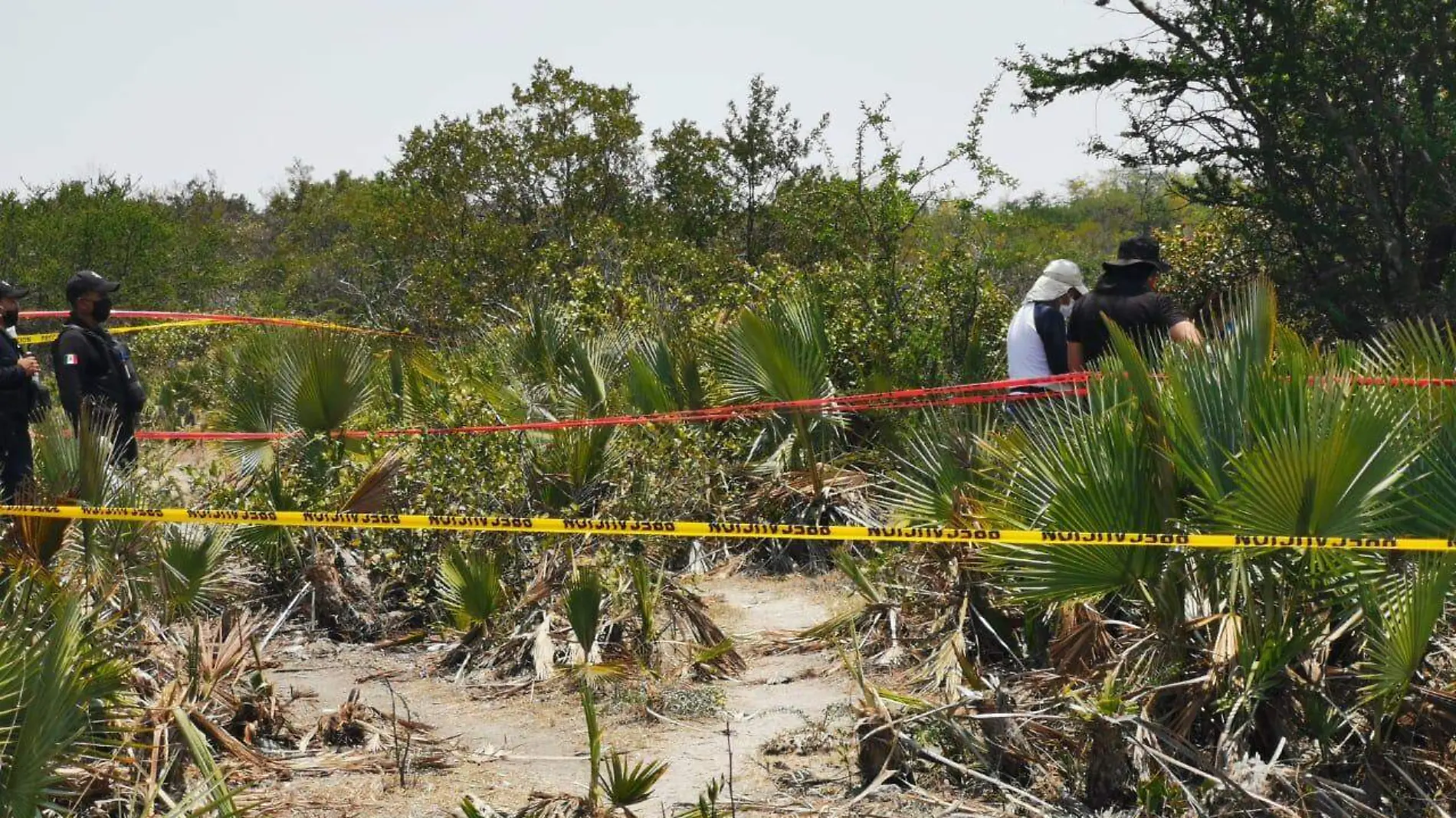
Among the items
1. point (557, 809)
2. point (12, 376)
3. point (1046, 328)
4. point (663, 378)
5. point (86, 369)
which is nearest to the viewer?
point (557, 809)

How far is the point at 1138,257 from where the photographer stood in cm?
720

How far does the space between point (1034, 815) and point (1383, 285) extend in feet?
26.2

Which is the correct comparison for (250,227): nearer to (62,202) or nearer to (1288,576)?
(62,202)

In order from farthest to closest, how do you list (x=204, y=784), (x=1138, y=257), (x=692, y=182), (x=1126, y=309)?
(x=692, y=182) < (x=1138, y=257) < (x=1126, y=309) < (x=204, y=784)

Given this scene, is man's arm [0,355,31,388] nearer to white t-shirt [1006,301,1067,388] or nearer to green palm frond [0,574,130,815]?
green palm frond [0,574,130,815]

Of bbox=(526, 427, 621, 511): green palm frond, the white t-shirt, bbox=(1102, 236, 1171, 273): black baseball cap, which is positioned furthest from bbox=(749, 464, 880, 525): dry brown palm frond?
bbox=(1102, 236, 1171, 273): black baseball cap

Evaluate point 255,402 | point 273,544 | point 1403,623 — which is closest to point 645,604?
point 273,544

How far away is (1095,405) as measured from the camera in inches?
205

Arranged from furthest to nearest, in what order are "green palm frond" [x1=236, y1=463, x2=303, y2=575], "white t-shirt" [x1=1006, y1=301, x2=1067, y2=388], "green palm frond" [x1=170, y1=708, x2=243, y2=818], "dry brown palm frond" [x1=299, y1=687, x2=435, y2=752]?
"green palm frond" [x1=236, y1=463, x2=303, y2=575] < "white t-shirt" [x1=1006, y1=301, x2=1067, y2=388] < "dry brown palm frond" [x1=299, y1=687, x2=435, y2=752] < "green palm frond" [x1=170, y1=708, x2=243, y2=818]

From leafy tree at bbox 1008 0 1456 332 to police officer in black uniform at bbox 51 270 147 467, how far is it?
7451 millimetres

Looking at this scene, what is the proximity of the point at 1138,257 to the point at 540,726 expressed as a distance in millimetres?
3687

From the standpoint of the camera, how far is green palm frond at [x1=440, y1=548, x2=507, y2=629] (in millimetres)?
7043

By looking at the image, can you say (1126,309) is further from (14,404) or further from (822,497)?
(14,404)

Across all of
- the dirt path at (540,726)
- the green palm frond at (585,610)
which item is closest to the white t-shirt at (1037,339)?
the dirt path at (540,726)
